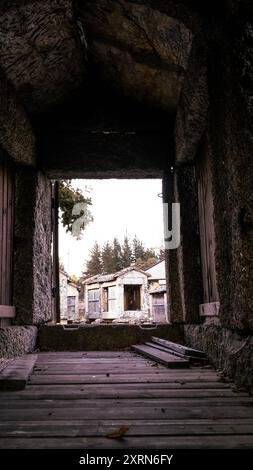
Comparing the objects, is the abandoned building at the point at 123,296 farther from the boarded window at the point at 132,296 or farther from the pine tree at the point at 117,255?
the pine tree at the point at 117,255

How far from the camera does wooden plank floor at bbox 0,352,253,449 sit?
4.67ft

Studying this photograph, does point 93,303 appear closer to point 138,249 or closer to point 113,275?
point 113,275

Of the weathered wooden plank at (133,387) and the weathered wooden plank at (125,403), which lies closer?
the weathered wooden plank at (125,403)

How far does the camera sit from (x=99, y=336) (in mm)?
4762

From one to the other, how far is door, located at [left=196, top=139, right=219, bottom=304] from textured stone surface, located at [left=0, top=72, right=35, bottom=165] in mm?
1813

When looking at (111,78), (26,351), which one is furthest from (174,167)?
(26,351)

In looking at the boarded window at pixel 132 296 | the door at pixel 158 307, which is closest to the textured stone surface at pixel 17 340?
the door at pixel 158 307

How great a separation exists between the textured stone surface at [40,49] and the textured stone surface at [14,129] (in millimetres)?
150

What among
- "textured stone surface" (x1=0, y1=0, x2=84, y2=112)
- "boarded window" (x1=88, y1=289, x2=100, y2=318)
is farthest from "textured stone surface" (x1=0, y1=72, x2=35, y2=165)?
"boarded window" (x1=88, y1=289, x2=100, y2=318)

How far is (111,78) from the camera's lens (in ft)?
15.6

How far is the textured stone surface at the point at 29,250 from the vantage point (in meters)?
4.45

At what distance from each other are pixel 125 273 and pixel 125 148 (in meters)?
16.9
